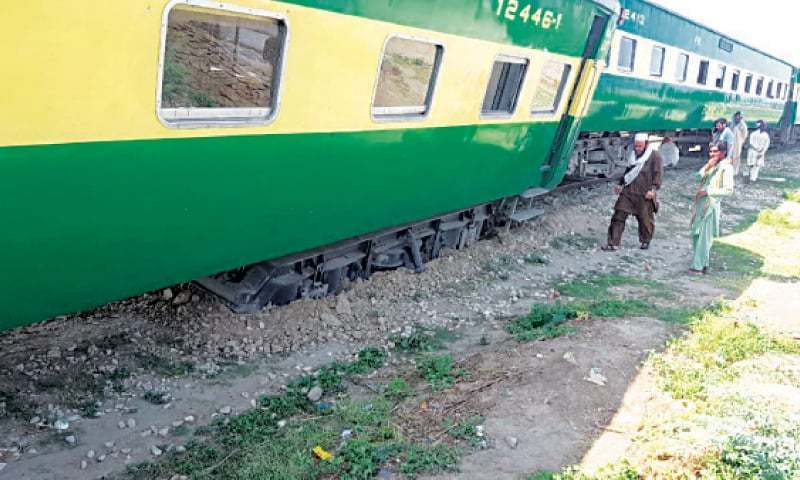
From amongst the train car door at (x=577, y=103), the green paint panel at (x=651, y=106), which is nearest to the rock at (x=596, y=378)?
the train car door at (x=577, y=103)

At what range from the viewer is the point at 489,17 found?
6824 millimetres

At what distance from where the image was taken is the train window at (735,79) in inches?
793

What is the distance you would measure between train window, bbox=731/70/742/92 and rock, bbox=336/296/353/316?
1719 centimetres

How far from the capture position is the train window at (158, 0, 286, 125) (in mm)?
4020

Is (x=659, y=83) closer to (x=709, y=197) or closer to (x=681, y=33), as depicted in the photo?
(x=681, y=33)

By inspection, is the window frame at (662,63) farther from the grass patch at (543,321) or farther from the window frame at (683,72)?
the grass patch at (543,321)

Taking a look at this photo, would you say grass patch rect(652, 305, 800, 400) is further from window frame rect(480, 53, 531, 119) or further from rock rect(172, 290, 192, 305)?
rock rect(172, 290, 192, 305)

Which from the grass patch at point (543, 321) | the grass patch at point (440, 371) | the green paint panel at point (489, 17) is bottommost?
the grass patch at point (440, 371)

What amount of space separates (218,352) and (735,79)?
19127mm

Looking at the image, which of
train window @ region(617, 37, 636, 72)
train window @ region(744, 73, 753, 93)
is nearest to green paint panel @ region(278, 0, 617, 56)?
train window @ region(617, 37, 636, 72)

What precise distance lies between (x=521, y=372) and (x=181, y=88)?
3202 mm

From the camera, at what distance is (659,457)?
4027 mm

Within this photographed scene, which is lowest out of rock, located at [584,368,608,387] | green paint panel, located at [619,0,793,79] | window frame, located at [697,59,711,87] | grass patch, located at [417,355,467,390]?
grass patch, located at [417,355,467,390]

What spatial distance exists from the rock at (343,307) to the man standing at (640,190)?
4.78 m
